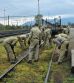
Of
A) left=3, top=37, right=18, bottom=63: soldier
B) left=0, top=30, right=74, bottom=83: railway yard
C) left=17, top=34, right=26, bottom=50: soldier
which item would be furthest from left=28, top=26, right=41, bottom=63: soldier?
left=17, top=34, right=26, bottom=50: soldier

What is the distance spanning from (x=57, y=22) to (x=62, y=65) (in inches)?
1455

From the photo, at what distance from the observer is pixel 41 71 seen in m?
15.3

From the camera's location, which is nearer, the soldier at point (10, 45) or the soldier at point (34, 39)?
the soldier at point (10, 45)

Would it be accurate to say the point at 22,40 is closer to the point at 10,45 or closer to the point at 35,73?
the point at 10,45

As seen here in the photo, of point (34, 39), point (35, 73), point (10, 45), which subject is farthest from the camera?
point (34, 39)

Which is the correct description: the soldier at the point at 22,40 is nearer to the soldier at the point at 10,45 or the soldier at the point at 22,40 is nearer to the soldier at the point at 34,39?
the soldier at the point at 34,39

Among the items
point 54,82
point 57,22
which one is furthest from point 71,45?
Answer: point 57,22

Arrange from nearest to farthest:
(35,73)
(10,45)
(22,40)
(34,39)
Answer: (35,73), (10,45), (34,39), (22,40)

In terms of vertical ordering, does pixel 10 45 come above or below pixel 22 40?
above

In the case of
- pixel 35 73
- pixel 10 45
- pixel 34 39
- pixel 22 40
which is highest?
pixel 34 39

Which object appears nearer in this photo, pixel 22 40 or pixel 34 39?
pixel 34 39

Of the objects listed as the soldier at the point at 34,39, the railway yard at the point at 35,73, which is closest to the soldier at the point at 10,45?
the railway yard at the point at 35,73

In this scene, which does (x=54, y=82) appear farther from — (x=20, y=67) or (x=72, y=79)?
(x=20, y=67)

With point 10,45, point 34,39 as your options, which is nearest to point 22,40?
→ point 34,39
